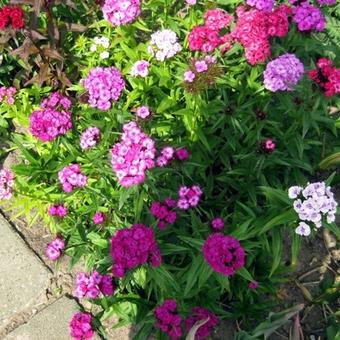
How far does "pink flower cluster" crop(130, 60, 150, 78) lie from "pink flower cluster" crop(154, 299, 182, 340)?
1.85 metres

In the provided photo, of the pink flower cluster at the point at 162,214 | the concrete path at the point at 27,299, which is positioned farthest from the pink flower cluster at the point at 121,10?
the concrete path at the point at 27,299

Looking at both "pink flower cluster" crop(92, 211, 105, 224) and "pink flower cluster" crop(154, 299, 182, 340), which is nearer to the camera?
"pink flower cluster" crop(154, 299, 182, 340)

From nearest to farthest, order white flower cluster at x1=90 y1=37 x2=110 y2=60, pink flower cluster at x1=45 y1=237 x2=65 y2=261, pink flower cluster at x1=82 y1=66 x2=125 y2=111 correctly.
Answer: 1. pink flower cluster at x1=82 y1=66 x2=125 y2=111
2. pink flower cluster at x1=45 y1=237 x2=65 y2=261
3. white flower cluster at x1=90 y1=37 x2=110 y2=60

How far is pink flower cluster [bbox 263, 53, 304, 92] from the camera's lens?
329cm

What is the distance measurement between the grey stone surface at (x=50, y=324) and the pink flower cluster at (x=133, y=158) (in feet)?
4.56

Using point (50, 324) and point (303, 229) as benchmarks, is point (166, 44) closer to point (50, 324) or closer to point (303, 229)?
point (303, 229)

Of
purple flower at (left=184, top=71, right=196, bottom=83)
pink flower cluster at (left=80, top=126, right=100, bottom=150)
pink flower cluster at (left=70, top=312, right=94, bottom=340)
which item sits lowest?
pink flower cluster at (left=70, top=312, right=94, bottom=340)

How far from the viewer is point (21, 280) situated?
3.87 meters

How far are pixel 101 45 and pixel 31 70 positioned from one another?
2.47ft

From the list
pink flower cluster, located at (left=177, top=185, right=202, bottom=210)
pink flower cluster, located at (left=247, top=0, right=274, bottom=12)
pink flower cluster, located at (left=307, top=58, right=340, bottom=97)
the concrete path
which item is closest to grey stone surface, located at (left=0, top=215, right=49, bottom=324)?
the concrete path

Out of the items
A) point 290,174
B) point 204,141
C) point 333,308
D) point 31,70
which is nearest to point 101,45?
point 31,70

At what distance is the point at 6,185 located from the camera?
3.91 metres

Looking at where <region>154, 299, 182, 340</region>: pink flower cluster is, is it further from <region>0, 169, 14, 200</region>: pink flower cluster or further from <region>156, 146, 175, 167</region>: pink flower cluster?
<region>0, 169, 14, 200</region>: pink flower cluster

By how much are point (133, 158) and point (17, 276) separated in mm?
1719
